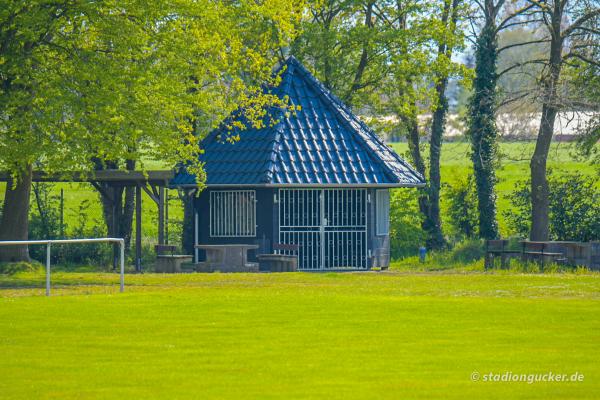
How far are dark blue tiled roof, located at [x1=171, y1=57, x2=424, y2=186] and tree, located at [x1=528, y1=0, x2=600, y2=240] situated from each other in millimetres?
4860

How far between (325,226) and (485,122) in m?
8.34

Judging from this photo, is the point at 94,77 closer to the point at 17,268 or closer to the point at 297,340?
the point at 17,268

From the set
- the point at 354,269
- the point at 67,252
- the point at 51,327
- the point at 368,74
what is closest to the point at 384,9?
the point at 368,74

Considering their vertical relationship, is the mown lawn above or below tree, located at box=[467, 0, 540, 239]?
below

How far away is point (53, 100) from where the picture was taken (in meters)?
28.4

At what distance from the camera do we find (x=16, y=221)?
3250 centimetres

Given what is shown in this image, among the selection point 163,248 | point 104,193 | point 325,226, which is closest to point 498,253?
point 325,226

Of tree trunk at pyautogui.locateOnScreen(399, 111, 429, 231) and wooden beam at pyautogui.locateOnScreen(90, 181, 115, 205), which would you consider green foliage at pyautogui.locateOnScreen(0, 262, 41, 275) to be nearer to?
wooden beam at pyautogui.locateOnScreen(90, 181, 115, 205)

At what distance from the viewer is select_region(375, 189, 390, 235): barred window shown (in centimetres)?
3684

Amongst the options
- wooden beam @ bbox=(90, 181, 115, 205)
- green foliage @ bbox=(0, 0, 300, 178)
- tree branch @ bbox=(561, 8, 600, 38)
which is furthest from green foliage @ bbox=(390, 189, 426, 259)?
green foliage @ bbox=(0, 0, 300, 178)

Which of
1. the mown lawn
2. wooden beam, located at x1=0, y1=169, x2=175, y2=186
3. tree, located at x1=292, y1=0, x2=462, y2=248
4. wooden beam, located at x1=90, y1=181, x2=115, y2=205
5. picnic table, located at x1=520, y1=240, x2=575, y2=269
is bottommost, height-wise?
the mown lawn

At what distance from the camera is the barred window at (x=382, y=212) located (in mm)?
36844

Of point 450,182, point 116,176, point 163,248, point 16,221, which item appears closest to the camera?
point 16,221

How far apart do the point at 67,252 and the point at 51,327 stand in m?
18.8
